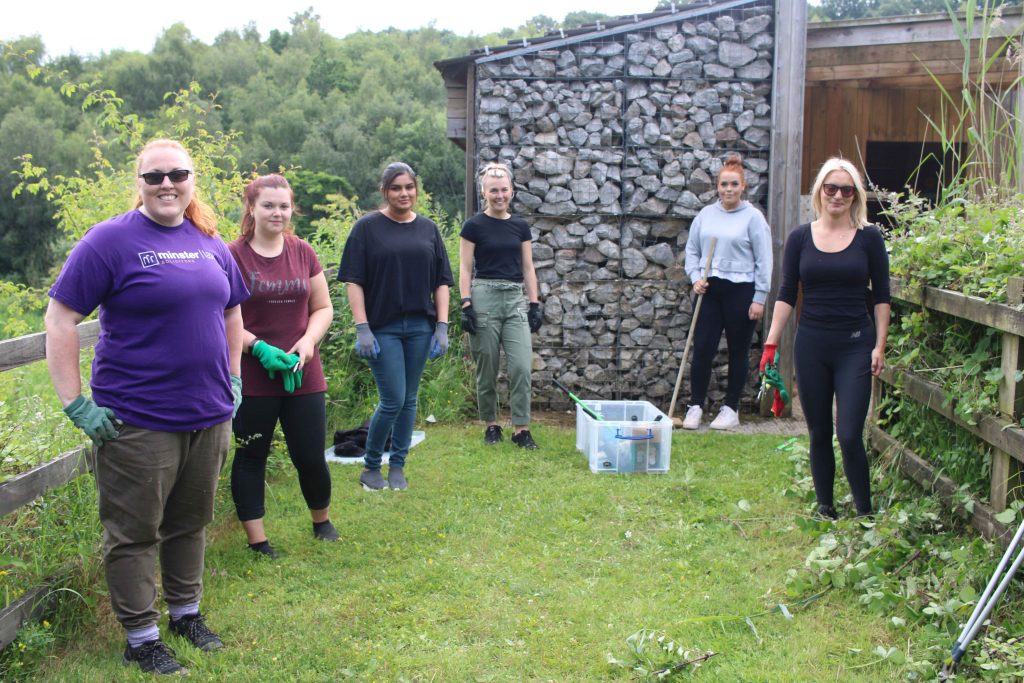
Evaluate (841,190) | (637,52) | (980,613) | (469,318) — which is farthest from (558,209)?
(980,613)

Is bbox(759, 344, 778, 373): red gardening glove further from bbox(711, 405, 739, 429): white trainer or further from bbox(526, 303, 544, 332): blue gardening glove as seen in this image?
bbox(711, 405, 739, 429): white trainer

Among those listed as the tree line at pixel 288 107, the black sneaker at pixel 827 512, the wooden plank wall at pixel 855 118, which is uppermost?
the tree line at pixel 288 107

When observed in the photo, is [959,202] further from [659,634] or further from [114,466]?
[114,466]

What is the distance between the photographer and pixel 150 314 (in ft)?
9.36

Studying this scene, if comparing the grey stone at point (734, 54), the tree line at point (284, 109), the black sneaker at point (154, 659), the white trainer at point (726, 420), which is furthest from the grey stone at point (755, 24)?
the tree line at point (284, 109)

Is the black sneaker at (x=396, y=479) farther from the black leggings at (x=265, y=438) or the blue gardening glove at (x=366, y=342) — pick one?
the black leggings at (x=265, y=438)

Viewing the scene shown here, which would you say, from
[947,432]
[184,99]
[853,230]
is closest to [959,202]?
[853,230]

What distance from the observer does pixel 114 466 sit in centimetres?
286

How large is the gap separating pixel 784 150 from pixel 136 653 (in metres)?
6.01

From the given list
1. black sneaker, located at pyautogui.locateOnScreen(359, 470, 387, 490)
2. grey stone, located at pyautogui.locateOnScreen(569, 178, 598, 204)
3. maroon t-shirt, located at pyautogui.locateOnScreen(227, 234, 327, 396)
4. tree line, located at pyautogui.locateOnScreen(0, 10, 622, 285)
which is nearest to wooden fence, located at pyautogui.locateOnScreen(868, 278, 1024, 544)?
maroon t-shirt, located at pyautogui.locateOnScreen(227, 234, 327, 396)

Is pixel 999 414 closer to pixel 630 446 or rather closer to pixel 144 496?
pixel 630 446

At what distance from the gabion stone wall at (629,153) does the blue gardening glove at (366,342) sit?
2841mm

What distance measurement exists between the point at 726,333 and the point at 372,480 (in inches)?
120

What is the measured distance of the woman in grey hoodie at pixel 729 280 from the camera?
22.0 feet
